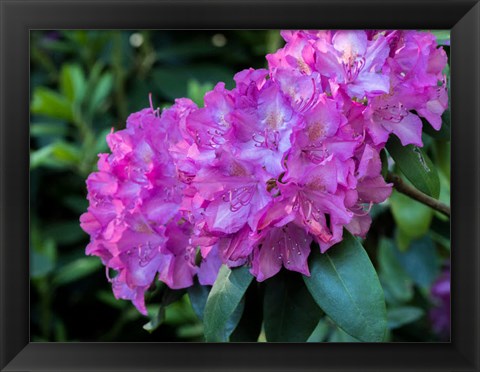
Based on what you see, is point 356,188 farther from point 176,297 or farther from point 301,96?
point 176,297

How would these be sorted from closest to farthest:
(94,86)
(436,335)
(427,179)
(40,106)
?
(427,179), (436,335), (40,106), (94,86)

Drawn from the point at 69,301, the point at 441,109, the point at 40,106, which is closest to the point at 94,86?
the point at 40,106

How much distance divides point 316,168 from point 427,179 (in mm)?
221

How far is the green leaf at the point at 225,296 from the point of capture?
0.92 metres

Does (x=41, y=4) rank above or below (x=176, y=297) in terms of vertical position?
above

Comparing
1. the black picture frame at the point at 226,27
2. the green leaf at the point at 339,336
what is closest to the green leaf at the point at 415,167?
the black picture frame at the point at 226,27

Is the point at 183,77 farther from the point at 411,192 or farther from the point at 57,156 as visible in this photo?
the point at 411,192

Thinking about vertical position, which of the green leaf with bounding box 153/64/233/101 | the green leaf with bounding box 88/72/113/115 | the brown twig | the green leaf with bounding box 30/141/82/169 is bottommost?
the brown twig

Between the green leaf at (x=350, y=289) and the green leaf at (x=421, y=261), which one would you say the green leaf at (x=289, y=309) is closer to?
the green leaf at (x=350, y=289)

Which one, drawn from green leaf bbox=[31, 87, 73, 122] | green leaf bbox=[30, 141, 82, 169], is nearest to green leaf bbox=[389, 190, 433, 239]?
green leaf bbox=[30, 141, 82, 169]

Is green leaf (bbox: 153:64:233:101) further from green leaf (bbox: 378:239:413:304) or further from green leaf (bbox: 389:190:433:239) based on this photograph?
green leaf (bbox: 389:190:433:239)

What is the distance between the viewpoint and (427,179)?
37.9 inches

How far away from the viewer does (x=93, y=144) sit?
2.06 m

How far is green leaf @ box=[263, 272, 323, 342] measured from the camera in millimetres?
994
